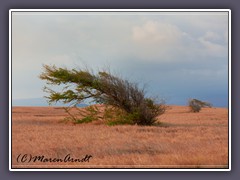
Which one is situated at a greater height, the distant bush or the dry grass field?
the distant bush

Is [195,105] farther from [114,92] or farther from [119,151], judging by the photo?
[119,151]

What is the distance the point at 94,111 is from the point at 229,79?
8.92m

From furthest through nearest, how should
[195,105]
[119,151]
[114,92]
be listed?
[195,105]
[114,92]
[119,151]

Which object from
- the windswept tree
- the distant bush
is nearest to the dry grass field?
the windswept tree

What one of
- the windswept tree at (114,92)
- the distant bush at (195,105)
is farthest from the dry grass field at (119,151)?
the distant bush at (195,105)

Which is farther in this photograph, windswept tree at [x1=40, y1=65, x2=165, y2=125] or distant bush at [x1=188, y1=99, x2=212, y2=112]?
distant bush at [x1=188, y1=99, x2=212, y2=112]

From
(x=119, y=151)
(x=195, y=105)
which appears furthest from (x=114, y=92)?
(x=195, y=105)

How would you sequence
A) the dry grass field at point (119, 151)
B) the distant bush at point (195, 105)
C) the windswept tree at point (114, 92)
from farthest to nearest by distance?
the distant bush at point (195, 105) → the windswept tree at point (114, 92) → the dry grass field at point (119, 151)

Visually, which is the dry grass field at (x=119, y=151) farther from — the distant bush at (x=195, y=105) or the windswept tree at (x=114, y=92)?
the distant bush at (x=195, y=105)

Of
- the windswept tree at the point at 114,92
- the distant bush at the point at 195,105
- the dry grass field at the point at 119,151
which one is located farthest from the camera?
the distant bush at the point at 195,105

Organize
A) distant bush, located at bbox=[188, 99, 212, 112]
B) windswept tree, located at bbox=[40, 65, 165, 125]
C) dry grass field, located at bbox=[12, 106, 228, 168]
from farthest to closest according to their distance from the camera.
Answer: distant bush, located at bbox=[188, 99, 212, 112], windswept tree, located at bbox=[40, 65, 165, 125], dry grass field, located at bbox=[12, 106, 228, 168]

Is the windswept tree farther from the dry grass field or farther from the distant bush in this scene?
the distant bush
